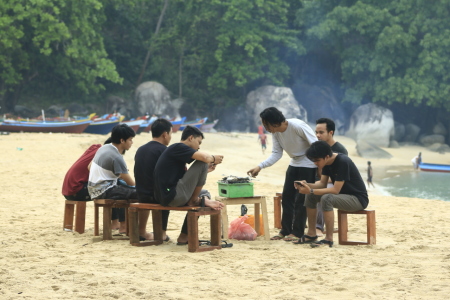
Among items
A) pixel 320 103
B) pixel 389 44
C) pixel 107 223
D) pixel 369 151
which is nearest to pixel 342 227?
pixel 107 223

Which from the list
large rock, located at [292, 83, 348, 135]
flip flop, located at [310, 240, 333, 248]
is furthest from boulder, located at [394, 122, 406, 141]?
flip flop, located at [310, 240, 333, 248]

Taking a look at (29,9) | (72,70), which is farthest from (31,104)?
(29,9)

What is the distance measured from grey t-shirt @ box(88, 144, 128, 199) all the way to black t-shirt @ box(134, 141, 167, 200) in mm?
393

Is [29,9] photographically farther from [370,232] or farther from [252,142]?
[370,232]

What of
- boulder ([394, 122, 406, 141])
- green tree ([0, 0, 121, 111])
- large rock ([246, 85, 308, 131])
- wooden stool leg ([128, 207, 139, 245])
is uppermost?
green tree ([0, 0, 121, 111])

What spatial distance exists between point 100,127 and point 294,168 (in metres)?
24.8

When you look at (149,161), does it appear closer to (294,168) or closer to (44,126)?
(294,168)

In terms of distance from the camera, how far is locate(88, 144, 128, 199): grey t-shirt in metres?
7.67

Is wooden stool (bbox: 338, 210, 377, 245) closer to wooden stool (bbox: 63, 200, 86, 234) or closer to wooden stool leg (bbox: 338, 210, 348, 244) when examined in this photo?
wooden stool leg (bbox: 338, 210, 348, 244)

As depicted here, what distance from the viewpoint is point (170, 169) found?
6996 millimetres

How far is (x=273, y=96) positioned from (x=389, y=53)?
23.8 ft

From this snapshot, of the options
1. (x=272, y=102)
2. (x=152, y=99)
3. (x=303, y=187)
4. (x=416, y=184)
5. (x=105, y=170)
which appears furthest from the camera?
(x=272, y=102)

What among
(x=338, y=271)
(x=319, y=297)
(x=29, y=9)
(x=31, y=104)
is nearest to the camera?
(x=319, y=297)

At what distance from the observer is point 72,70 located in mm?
35250
